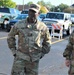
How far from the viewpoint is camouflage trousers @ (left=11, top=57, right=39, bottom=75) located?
17.9 ft

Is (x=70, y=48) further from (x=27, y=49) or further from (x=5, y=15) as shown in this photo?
(x=5, y=15)

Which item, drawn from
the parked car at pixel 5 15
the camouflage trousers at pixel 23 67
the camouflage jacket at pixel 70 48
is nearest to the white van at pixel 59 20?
the parked car at pixel 5 15

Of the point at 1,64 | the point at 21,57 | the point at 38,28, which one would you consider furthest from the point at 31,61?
the point at 1,64

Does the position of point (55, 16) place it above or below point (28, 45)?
below

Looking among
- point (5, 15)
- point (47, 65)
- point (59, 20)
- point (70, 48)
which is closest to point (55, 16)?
point (59, 20)

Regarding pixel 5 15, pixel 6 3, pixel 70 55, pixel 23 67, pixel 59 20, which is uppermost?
pixel 70 55

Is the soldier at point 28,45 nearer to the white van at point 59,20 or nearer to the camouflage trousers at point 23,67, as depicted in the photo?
the camouflage trousers at point 23,67

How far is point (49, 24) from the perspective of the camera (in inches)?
955

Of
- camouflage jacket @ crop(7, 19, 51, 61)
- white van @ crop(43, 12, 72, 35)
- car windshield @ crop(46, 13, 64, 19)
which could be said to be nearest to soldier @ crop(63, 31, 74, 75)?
camouflage jacket @ crop(7, 19, 51, 61)

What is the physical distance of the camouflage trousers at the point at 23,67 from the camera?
5.45 metres

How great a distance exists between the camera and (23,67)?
17.9 ft

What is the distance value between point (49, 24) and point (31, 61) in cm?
1884

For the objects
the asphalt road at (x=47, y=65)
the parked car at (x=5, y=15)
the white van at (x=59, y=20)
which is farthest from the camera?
the parked car at (x=5, y=15)

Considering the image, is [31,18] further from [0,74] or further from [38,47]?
[0,74]
